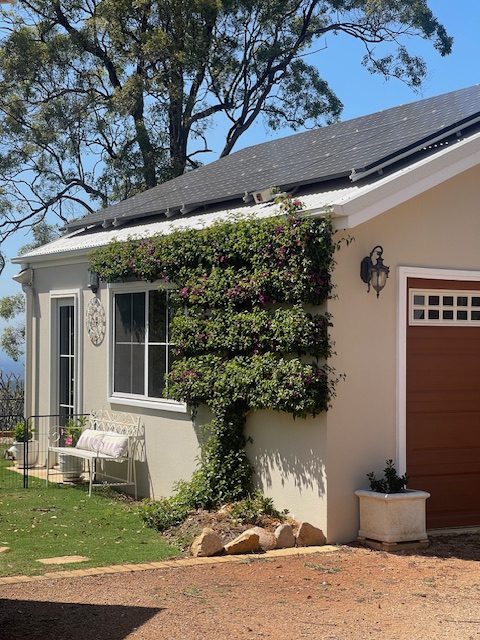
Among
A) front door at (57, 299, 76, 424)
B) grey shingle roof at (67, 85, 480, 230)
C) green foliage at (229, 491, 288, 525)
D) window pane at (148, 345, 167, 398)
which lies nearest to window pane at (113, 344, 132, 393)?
window pane at (148, 345, 167, 398)

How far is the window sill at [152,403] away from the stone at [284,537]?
2713 mm

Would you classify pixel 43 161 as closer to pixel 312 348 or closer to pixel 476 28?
pixel 476 28

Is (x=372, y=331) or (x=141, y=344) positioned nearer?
(x=372, y=331)

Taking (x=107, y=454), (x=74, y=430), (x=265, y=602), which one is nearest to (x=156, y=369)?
(x=107, y=454)

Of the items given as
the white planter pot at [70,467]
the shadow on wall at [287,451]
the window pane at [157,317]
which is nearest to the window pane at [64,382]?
the white planter pot at [70,467]

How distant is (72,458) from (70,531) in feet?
12.2

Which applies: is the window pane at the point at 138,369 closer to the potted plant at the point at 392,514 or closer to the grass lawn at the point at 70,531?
the grass lawn at the point at 70,531

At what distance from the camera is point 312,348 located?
937 centimetres

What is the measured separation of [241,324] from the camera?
1019 centimetres

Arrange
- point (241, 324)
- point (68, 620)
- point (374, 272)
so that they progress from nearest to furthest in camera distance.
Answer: point (68, 620), point (374, 272), point (241, 324)

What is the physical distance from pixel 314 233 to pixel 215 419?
2.52 m

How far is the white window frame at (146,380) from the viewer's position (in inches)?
464

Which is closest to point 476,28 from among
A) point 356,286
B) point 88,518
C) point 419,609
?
point 356,286

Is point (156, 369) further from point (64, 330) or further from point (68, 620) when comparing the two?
point (68, 620)
